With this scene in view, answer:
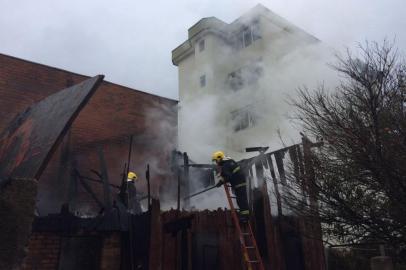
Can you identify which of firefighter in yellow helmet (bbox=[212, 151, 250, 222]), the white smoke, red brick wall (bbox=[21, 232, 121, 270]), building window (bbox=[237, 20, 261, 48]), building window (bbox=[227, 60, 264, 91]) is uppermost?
building window (bbox=[237, 20, 261, 48])

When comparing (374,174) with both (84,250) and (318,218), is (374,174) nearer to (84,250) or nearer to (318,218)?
(318,218)

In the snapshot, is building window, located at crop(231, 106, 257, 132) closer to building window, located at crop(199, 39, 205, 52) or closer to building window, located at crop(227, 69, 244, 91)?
building window, located at crop(227, 69, 244, 91)

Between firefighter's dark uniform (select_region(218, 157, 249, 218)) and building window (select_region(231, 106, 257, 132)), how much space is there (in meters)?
11.9

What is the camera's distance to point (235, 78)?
20.8m

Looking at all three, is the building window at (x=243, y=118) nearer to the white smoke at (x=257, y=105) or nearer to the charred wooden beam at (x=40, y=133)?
the white smoke at (x=257, y=105)

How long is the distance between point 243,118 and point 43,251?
14795 mm

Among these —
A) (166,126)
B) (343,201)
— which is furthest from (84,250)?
(166,126)

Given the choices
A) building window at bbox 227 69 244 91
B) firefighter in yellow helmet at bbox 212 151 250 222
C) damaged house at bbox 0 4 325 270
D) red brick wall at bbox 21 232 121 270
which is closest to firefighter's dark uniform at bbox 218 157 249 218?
firefighter in yellow helmet at bbox 212 151 250 222

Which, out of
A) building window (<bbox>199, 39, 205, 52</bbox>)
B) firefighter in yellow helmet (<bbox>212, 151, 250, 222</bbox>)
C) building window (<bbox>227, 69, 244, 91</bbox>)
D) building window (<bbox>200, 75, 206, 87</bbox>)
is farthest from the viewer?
building window (<bbox>200, 75, 206, 87</bbox>)

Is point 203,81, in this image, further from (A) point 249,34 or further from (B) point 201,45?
(A) point 249,34

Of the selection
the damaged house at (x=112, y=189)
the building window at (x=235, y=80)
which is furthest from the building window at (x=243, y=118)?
the damaged house at (x=112, y=189)

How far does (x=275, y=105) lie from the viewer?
17047 millimetres

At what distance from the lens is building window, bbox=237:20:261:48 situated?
1982 centimetres

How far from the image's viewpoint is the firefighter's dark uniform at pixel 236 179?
20.4 feet
